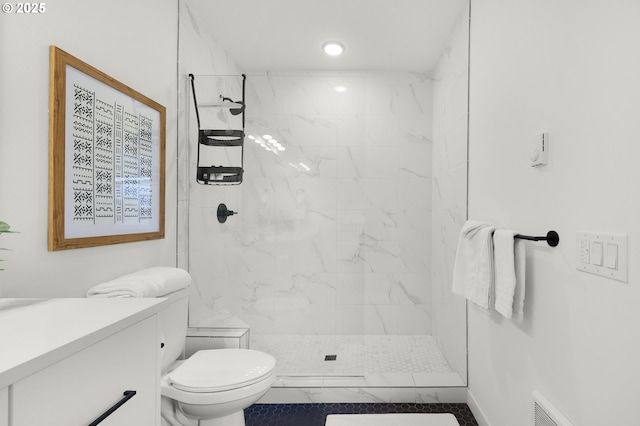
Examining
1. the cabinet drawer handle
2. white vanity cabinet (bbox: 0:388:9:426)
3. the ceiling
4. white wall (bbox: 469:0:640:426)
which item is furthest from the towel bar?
the ceiling

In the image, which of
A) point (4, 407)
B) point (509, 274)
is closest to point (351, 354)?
point (509, 274)

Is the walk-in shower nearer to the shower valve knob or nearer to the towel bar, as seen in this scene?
the shower valve knob

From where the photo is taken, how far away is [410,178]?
245 cm

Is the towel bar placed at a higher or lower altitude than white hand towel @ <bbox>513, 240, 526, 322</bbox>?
higher

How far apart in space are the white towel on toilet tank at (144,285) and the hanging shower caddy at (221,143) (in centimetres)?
81

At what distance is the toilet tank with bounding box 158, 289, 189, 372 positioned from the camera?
1613 mm

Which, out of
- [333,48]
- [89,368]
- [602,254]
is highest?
[333,48]

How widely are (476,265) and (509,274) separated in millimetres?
258

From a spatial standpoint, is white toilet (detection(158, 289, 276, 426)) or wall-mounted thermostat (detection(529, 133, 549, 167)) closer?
wall-mounted thermostat (detection(529, 133, 549, 167))

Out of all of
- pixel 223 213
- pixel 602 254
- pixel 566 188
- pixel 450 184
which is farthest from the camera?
pixel 223 213

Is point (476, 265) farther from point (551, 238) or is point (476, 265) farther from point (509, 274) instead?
point (551, 238)

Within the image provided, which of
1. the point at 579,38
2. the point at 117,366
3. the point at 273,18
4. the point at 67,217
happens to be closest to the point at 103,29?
the point at 67,217

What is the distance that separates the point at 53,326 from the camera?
771 millimetres

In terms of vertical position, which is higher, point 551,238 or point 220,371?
point 551,238
